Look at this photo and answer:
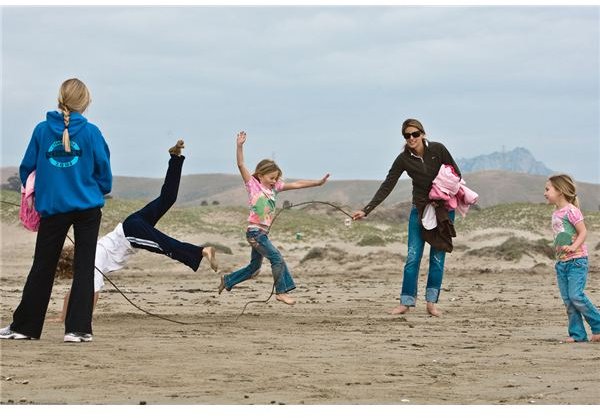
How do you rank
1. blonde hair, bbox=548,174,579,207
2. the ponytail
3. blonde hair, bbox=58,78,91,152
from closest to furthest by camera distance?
the ponytail, blonde hair, bbox=58,78,91,152, blonde hair, bbox=548,174,579,207

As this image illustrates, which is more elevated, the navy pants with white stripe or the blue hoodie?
the blue hoodie

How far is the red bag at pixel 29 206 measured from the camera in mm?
8914

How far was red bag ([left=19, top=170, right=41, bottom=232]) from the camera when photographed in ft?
29.2

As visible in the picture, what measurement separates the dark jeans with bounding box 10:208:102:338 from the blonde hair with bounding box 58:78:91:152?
2.49ft

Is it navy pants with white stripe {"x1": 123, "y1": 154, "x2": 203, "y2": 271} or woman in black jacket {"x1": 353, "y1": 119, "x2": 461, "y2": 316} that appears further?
woman in black jacket {"x1": 353, "y1": 119, "x2": 461, "y2": 316}

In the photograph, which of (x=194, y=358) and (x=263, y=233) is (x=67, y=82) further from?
(x=263, y=233)

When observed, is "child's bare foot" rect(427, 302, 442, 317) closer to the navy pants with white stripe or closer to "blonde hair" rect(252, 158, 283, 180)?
"blonde hair" rect(252, 158, 283, 180)

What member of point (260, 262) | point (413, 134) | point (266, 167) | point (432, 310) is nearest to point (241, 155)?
point (266, 167)

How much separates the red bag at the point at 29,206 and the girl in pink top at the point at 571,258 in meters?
4.34

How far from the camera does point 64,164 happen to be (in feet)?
28.7

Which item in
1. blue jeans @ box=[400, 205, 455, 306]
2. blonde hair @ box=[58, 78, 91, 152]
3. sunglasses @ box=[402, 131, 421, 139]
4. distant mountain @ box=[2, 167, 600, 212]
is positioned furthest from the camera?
distant mountain @ box=[2, 167, 600, 212]

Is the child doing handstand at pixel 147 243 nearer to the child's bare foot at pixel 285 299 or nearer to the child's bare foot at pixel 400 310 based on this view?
the child's bare foot at pixel 285 299

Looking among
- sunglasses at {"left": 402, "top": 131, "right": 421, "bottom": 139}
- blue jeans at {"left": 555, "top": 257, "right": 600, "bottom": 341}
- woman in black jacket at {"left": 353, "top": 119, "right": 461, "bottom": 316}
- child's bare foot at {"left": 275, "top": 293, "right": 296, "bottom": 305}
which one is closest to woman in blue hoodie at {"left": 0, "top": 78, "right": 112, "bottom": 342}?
child's bare foot at {"left": 275, "top": 293, "right": 296, "bottom": 305}

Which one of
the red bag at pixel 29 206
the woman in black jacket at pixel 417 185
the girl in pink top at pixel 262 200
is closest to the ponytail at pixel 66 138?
the red bag at pixel 29 206
